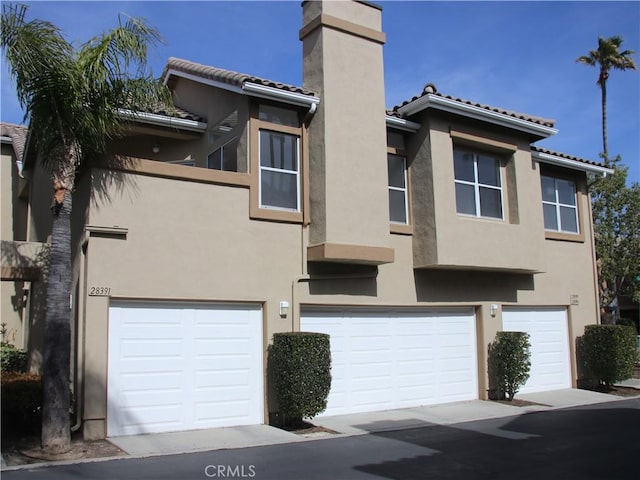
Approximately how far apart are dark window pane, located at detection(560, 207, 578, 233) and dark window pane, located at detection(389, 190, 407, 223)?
19.0 ft

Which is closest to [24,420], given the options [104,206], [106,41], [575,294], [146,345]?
[146,345]

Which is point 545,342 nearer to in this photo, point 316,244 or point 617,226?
point 316,244

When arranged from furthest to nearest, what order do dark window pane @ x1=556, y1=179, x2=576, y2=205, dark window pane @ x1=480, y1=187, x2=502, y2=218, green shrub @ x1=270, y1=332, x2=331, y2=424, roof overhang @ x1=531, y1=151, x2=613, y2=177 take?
dark window pane @ x1=556, y1=179, x2=576, y2=205
roof overhang @ x1=531, y1=151, x2=613, y2=177
dark window pane @ x1=480, y1=187, x2=502, y2=218
green shrub @ x1=270, y1=332, x2=331, y2=424

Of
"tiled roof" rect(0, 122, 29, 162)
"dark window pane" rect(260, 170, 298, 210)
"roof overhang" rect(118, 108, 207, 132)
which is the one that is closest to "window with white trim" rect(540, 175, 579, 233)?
"dark window pane" rect(260, 170, 298, 210)

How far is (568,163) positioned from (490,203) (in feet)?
11.6

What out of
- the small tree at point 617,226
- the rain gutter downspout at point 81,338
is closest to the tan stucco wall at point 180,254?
the rain gutter downspout at point 81,338

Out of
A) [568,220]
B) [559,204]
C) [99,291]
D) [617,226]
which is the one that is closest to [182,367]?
[99,291]

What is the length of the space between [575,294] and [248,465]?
12120 millimetres

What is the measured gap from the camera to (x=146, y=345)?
10656mm

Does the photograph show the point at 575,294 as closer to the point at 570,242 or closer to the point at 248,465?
the point at 570,242

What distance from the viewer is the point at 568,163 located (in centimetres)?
1741

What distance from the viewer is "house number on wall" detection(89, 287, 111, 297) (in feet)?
33.4

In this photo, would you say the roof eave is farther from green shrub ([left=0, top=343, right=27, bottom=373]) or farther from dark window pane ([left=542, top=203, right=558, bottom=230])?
green shrub ([left=0, top=343, right=27, bottom=373])

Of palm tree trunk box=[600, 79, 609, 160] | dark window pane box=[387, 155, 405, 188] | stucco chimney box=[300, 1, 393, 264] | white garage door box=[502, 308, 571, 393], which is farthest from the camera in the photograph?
palm tree trunk box=[600, 79, 609, 160]
